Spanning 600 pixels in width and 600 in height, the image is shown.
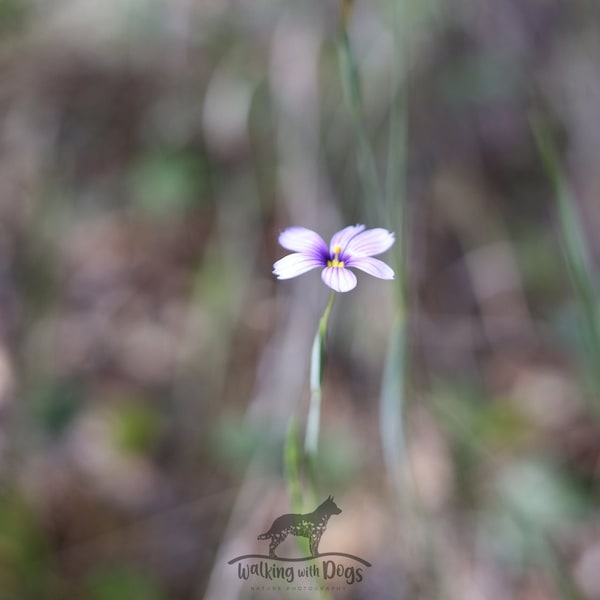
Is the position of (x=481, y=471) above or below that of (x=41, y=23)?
below

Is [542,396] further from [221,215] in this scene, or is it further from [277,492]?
[221,215]

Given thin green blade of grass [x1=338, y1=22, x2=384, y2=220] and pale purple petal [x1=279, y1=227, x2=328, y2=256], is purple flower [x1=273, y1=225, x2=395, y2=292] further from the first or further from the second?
thin green blade of grass [x1=338, y1=22, x2=384, y2=220]

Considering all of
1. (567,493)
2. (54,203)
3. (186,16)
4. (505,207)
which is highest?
(186,16)

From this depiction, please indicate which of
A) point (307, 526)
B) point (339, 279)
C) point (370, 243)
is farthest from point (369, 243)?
point (307, 526)

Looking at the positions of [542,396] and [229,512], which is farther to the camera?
[542,396]

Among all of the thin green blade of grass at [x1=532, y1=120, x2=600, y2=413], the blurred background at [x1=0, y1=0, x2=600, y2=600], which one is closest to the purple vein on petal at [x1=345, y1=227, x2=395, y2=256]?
the thin green blade of grass at [x1=532, y1=120, x2=600, y2=413]

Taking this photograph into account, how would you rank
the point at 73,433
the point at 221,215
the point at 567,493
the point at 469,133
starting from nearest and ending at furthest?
the point at 567,493 < the point at 73,433 < the point at 221,215 < the point at 469,133

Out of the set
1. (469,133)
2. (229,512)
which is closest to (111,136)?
(469,133)

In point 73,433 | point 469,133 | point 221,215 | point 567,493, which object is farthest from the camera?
point 469,133
